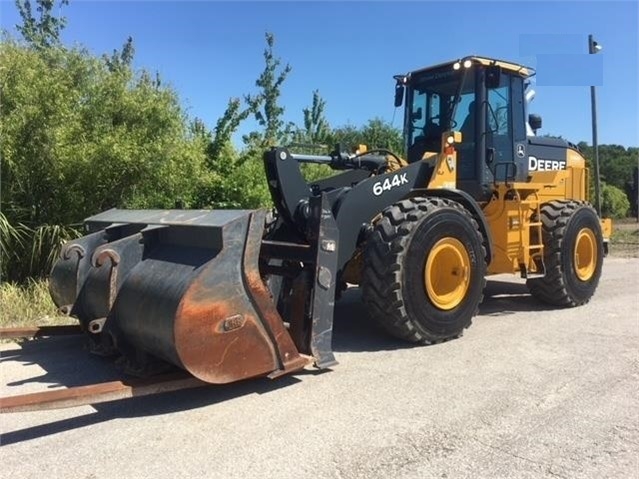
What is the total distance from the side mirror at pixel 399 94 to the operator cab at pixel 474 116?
0.01 metres

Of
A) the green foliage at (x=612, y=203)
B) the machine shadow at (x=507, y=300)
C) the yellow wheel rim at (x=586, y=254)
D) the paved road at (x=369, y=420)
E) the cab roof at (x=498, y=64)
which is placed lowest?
the paved road at (x=369, y=420)

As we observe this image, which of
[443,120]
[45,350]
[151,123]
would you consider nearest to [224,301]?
[45,350]

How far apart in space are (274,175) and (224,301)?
1.77 metres

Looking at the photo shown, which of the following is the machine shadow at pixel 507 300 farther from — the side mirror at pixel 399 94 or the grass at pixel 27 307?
the grass at pixel 27 307

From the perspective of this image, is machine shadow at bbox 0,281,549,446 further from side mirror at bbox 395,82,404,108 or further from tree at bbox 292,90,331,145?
tree at bbox 292,90,331,145

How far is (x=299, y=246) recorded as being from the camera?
4.84 metres

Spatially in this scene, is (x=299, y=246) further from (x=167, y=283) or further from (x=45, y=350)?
(x=45, y=350)

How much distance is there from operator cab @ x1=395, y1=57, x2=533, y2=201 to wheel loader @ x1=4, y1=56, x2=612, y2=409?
0.02 meters

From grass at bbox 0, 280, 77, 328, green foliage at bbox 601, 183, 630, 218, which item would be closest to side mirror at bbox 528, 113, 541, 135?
grass at bbox 0, 280, 77, 328

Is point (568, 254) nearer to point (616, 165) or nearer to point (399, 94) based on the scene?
point (399, 94)

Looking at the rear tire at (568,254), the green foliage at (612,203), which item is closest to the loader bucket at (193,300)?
the rear tire at (568,254)

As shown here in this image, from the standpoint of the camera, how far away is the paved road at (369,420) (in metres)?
3.28

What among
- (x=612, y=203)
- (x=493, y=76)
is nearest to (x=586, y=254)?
(x=493, y=76)

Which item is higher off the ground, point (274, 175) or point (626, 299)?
point (274, 175)
